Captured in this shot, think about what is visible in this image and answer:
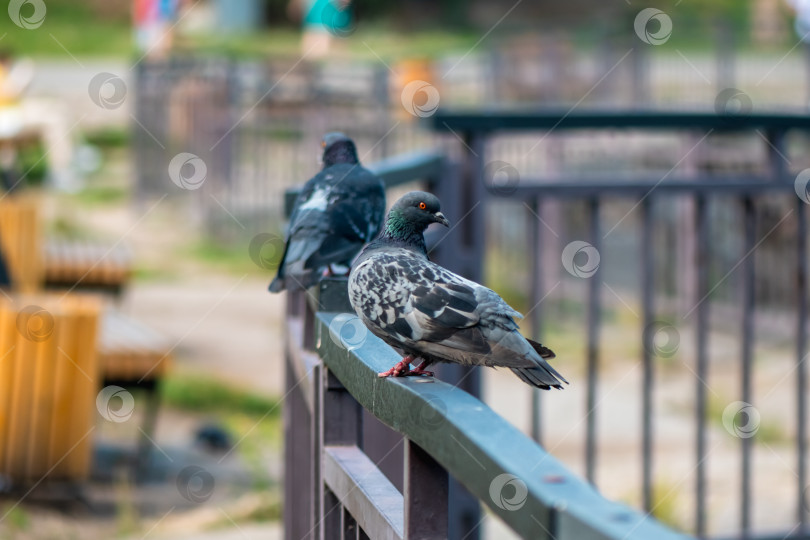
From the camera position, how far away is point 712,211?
30.2ft

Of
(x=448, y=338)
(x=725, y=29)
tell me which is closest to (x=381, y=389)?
(x=448, y=338)

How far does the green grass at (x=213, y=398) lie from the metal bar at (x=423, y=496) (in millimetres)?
5290

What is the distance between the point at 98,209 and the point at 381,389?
13.6 meters

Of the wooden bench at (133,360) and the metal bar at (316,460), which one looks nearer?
the metal bar at (316,460)

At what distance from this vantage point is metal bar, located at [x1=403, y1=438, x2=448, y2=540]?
1456mm

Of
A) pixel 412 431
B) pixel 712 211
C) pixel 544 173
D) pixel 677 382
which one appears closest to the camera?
pixel 412 431

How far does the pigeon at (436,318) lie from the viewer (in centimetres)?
154

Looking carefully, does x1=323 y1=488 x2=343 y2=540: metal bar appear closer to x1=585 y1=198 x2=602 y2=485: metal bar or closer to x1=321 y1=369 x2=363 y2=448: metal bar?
x1=321 y1=369 x2=363 y2=448: metal bar

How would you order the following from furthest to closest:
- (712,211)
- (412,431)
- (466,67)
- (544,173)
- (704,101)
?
(466,67) < (704,101) < (544,173) < (712,211) < (412,431)

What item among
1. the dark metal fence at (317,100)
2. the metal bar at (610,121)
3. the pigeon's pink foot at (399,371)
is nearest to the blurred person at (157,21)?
the dark metal fence at (317,100)

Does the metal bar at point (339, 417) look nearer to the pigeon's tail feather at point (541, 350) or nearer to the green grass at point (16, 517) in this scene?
the pigeon's tail feather at point (541, 350)

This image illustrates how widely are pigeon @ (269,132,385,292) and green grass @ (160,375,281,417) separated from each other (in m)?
4.18

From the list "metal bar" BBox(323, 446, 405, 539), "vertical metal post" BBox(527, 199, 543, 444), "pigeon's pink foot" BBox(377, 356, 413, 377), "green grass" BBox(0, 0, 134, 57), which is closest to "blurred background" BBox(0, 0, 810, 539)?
"vertical metal post" BBox(527, 199, 543, 444)

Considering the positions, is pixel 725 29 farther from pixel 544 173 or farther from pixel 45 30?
pixel 45 30
